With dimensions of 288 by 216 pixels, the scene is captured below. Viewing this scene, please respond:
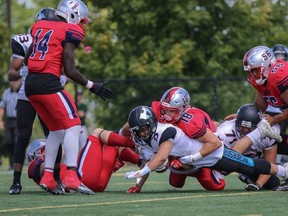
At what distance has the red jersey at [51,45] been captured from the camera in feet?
28.3

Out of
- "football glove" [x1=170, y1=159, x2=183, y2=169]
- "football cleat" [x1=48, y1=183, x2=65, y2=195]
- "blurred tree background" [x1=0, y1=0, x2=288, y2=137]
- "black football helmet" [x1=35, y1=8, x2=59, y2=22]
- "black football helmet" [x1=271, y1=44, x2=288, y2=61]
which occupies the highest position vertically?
"black football helmet" [x1=35, y1=8, x2=59, y2=22]

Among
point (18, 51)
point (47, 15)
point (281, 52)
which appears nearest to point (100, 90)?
point (47, 15)

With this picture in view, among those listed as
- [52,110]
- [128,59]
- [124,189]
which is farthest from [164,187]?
[128,59]

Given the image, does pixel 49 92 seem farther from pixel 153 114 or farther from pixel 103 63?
pixel 103 63

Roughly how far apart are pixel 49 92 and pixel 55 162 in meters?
0.79

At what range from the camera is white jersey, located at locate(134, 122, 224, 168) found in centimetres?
852

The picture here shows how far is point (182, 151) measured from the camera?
8.62 meters

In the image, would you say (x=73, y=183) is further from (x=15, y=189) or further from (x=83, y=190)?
(x=15, y=189)

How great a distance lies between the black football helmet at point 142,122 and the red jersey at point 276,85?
1219 mm

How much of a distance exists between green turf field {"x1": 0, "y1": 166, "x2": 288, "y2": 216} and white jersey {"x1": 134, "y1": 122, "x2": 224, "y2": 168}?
0.28 meters

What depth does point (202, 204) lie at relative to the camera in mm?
7609

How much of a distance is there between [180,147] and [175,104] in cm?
36

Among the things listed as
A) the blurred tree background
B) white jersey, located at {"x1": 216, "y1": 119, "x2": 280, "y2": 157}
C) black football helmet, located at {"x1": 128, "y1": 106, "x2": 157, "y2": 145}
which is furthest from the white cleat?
the blurred tree background

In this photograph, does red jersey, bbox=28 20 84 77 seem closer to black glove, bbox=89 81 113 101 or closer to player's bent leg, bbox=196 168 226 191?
black glove, bbox=89 81 113 101
